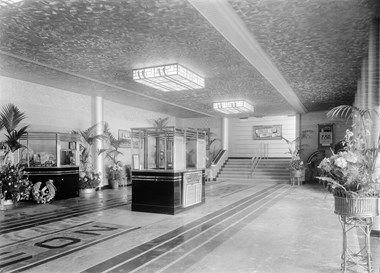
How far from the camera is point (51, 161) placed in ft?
29.7

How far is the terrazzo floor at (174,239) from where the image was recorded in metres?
3.72

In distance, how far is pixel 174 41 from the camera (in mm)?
5496

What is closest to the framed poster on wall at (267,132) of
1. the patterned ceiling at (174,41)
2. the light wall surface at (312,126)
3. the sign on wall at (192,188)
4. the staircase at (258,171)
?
the staircase at (258,171)

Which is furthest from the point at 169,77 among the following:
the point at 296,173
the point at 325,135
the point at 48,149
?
the point at 325,135

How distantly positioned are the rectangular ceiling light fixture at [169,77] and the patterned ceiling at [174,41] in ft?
0.53

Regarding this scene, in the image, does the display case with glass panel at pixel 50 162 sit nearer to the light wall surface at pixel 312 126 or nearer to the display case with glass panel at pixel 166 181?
the display case with glass panel at pixel 166 181

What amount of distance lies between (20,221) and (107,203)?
2356 mm

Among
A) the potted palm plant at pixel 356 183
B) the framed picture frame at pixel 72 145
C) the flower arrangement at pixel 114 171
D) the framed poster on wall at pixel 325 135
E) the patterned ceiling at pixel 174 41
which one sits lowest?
the flower arrangement at pixel 114 171

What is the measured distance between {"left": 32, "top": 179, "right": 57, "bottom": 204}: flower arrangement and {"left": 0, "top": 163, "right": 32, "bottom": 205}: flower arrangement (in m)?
0.28

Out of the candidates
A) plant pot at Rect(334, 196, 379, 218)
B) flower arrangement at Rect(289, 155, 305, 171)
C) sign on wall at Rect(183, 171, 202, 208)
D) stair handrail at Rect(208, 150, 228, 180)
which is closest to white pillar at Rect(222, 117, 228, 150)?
stair handrail at Rect(208, 150, 228, 180)

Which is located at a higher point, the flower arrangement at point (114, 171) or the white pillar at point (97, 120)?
the white pillar at point (97, 120)

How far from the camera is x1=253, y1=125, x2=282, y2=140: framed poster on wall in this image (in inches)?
717

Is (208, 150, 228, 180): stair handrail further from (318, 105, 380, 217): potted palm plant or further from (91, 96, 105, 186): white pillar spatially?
(318, 105, 380, 217): potted palm plant

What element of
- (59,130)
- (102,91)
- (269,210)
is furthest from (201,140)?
(59,130)
